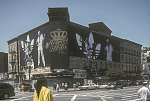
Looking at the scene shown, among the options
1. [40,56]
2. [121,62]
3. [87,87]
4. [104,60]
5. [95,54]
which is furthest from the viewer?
[121,62]

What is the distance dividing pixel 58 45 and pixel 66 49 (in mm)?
2210

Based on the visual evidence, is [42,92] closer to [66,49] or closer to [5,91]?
[5,91]

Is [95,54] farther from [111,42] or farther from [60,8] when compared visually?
[60,8]

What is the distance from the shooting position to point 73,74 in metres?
56.2

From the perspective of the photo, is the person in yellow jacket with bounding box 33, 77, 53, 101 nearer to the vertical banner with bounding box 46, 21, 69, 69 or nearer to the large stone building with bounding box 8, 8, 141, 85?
the large stone building with bounding box 8, 8, 141, 85

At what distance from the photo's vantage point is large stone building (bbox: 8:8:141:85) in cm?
5531

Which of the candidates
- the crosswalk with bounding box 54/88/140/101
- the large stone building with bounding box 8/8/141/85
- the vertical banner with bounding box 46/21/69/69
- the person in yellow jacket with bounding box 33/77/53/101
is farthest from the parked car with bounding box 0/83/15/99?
the vertical banner with bounding box 46/21/69/69

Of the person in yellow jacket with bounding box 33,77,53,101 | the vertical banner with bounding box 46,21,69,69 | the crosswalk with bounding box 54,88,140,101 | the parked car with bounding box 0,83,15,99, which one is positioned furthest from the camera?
the vertical banner with bounding box 46,21,69,69

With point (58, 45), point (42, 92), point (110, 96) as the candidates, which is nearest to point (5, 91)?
point (110, 96)

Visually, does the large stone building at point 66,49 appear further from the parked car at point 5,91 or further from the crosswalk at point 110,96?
the parked car at point 5,91

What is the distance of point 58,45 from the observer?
55312 mm

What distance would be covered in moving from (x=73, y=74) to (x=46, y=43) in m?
10.5

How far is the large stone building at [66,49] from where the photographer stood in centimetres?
5531

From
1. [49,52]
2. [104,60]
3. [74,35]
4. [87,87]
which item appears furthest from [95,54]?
[87,87]
